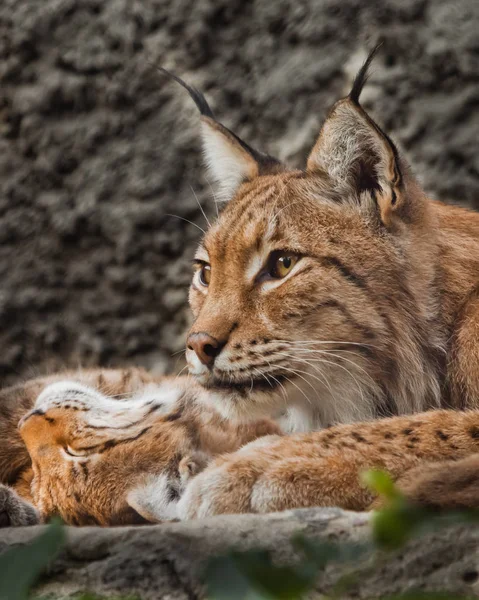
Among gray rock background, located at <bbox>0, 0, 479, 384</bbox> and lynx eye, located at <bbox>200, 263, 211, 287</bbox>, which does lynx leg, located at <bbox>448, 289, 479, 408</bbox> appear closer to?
lynx eye, located at <bbox>200, 263, 211, 287</bbox>

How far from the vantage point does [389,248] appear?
264cm

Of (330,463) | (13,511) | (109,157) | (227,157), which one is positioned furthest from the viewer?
(109,157)

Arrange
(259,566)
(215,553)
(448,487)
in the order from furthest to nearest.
Answer: 1. (448,487)
2. (215,553)
3. (259,566)

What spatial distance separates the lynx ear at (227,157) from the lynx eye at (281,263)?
Answer: 1.96ft

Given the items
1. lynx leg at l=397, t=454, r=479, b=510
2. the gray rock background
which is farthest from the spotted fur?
the gray rock background

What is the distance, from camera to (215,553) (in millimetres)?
1322

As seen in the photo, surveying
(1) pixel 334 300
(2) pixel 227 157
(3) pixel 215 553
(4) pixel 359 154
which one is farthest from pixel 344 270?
(3) pixel 215 553

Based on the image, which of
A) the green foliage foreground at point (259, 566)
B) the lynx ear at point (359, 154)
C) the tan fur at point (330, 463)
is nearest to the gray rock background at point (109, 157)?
the lynx ear at point (359, 154)

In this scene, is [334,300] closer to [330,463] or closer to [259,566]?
[330,463]

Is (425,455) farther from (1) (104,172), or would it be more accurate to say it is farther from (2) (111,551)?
(1) (104,172)

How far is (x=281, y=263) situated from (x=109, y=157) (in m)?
1.84

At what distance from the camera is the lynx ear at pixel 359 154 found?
8.57ft

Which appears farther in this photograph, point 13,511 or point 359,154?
point 359,154

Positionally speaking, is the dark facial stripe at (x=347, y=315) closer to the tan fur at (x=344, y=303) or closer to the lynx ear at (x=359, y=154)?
the tan fur at (x=344, y=303)
